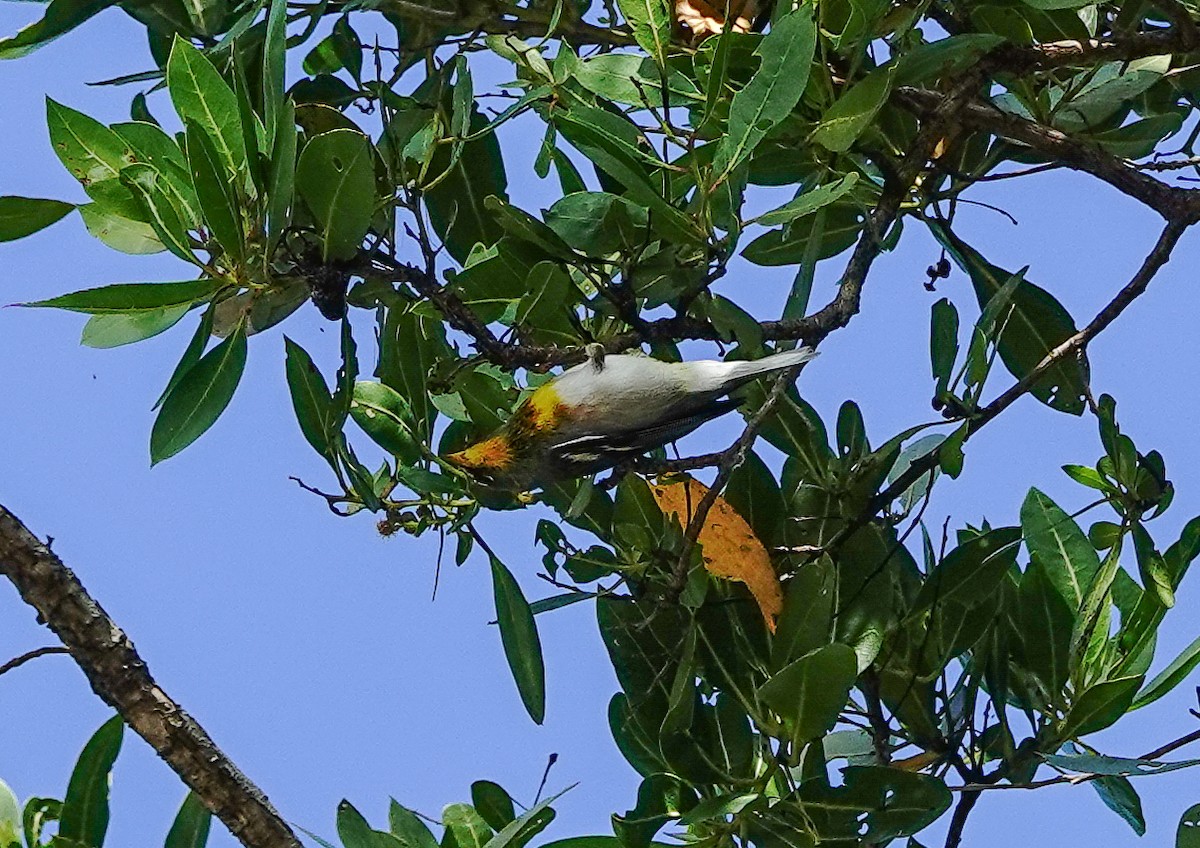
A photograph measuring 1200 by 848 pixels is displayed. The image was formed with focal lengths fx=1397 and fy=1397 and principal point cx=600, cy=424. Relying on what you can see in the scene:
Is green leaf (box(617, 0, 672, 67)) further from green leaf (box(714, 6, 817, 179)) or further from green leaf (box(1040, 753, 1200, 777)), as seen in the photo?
green leaf (box(1040, 753, 1200, 777))

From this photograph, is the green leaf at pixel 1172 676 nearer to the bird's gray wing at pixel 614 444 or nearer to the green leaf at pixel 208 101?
the bird's gray wing at pixel 614 444

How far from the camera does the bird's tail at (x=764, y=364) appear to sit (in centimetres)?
119

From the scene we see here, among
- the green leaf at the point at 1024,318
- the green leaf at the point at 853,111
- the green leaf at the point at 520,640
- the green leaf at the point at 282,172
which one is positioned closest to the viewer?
the green leaf at the point at 282,172

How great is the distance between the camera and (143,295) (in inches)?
40.8

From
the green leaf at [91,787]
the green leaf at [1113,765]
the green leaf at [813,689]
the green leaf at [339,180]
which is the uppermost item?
the green leaf at [339,180]

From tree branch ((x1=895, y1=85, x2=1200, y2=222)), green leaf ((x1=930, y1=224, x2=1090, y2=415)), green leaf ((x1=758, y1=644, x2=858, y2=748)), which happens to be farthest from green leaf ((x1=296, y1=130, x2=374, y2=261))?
green leaf ((x1=930, y1=224, x2=1090, y2=415))

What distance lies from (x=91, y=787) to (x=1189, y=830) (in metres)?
1.01

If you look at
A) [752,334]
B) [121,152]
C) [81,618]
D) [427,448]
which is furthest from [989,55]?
[81,618]

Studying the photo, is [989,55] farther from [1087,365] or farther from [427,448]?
[427,448]

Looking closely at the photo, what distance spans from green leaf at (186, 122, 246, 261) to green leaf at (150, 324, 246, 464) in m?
0.11

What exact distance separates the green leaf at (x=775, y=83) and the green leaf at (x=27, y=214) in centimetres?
55

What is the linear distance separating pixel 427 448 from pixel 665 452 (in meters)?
0.28

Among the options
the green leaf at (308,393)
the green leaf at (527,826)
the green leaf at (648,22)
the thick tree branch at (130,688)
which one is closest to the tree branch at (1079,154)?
the green leaf at (648,22)

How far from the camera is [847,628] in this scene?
126 centimetres
